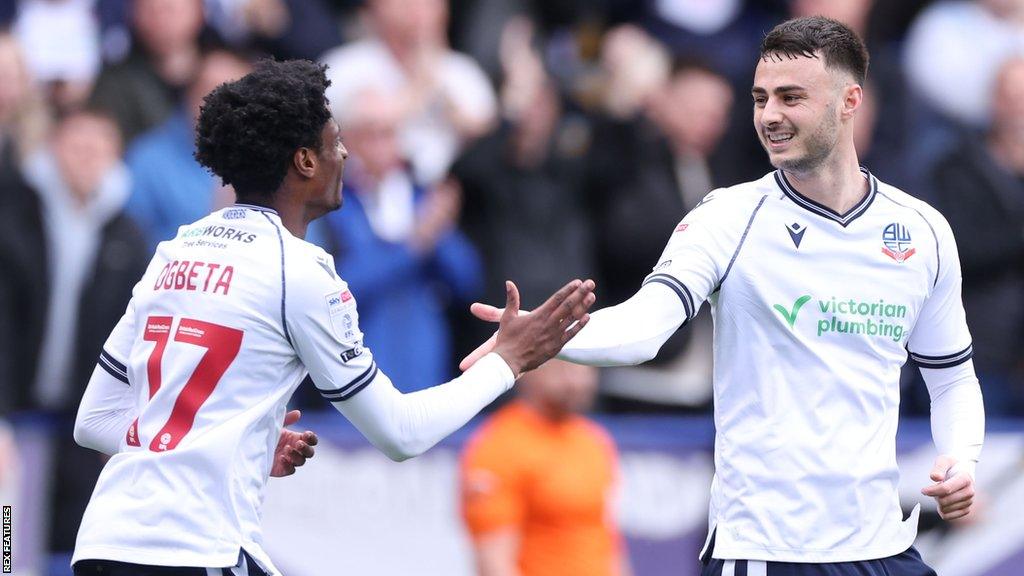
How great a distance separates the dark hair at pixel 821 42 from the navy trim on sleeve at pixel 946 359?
3.28 feet

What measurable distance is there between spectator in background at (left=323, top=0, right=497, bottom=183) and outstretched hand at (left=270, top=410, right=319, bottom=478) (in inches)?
203

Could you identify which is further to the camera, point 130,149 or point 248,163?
point 130,149

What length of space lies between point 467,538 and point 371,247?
1.85 metres

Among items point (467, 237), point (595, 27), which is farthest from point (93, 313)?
point (595, 27)

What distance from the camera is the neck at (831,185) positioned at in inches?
215

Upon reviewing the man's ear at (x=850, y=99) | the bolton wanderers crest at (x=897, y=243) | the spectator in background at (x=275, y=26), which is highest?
the spectator in background at (x=275, y=26)

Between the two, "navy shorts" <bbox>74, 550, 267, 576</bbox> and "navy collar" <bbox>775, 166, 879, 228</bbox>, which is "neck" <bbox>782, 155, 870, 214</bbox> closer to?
"navy collar" <bbox>775, 166, 879, 228</bbox>

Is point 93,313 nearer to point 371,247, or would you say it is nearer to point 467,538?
point 371,247

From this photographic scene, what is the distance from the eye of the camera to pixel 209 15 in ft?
35.7

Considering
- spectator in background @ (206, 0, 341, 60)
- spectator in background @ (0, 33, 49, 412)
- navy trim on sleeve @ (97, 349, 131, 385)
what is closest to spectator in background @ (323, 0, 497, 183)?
spectator in background @ (206, 0, 341, 60)

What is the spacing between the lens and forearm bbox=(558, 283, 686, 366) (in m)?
5.17

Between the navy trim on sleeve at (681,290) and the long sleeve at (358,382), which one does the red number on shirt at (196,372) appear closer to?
the long sleeve at (358,382)

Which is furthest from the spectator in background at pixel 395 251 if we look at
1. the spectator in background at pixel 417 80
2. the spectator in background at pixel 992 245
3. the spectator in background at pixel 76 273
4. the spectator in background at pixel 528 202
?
the spectator in background at pixel 992 245

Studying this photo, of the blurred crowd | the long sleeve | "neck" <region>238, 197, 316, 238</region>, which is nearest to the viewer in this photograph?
the long sleeve
